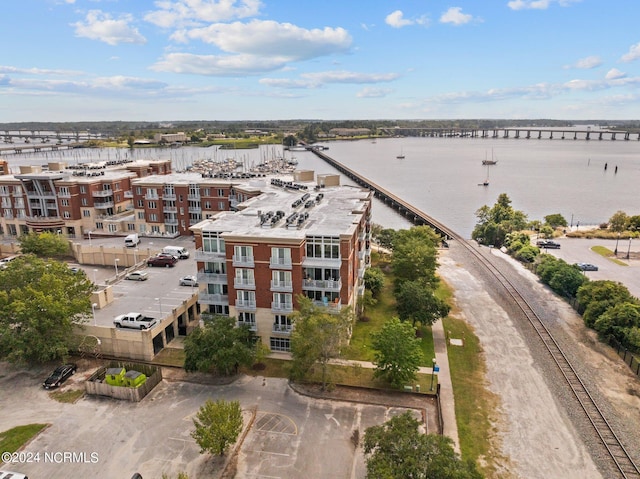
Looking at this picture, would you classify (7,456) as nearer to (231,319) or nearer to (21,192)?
(231,319)

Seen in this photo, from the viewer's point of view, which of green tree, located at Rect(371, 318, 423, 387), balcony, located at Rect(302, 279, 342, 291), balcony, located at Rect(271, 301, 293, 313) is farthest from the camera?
balcony, located at Rect(271, 301, 293, 313)

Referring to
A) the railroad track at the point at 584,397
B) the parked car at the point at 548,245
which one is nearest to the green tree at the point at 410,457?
the railroad track at the point at 584,397

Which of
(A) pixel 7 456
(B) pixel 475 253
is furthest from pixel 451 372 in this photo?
(B) pixel 475 253

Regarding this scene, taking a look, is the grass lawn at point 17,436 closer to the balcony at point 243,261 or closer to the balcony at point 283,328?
the balcony at point 243,261

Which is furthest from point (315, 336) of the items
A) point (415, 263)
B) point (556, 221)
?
point (556, 221)

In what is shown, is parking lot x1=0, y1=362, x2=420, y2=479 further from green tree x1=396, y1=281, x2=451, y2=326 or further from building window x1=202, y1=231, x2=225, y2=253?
green tree x1=396, y1=281, x2=451, y2=326

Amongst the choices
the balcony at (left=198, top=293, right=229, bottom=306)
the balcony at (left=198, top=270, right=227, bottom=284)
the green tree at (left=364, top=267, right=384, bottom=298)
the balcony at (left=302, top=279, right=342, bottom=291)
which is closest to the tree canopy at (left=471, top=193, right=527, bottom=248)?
the green tree at (left=364, top=267, right=384, bottom=298)

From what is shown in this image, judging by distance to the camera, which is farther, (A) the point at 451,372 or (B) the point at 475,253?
(B) the point at 475,253
